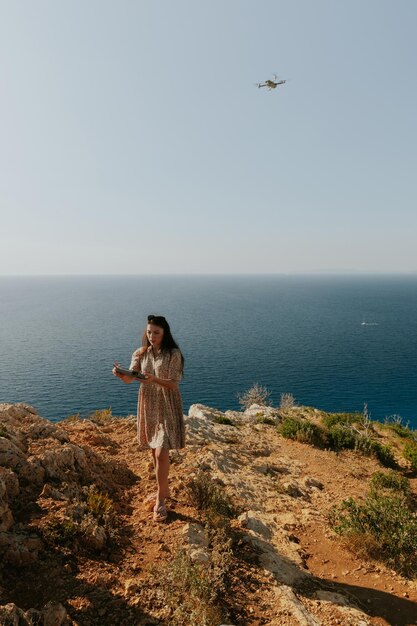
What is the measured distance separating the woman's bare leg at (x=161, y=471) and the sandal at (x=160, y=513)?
0.25 feet

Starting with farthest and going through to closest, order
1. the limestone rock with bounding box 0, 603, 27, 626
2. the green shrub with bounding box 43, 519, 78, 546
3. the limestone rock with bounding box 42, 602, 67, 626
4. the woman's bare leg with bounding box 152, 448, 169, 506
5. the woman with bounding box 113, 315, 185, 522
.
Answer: the woman's bare leg with bounding box 152, 448, 169, 506, the woman with bounding box 113, 315, 185, 522, the green shrub with bounding box 43, 519, 78, 546, the limestone rock with bounding box 42, 602, 67, 626, the limestone rock with bounding box 0, 603, 27, 626

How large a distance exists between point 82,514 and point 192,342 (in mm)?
95408

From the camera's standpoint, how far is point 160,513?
6.77m

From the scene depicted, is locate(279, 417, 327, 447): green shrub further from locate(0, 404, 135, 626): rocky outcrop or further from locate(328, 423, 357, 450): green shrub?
locate(0, 404, 135, 626): rocky outcrop

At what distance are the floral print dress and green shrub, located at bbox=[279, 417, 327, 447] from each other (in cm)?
1067

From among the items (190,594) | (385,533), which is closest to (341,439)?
(385,533)

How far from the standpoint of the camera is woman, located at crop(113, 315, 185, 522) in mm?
6551

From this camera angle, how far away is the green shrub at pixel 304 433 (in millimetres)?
15672

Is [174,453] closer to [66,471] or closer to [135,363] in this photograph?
[66,471]

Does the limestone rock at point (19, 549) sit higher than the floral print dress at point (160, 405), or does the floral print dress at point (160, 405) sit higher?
the floral print dress at point (160, 405)

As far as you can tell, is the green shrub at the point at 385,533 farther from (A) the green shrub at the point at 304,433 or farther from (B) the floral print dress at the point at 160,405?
(A) the green shrub at the point at 304,433

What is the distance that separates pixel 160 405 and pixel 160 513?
80.4 inches

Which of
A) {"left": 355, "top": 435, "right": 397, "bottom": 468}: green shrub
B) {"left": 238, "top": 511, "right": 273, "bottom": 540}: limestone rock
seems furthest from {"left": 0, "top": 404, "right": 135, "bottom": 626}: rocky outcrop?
{"left": 355, "top": 435, "right": 397, "bottom": 468}: green shrub

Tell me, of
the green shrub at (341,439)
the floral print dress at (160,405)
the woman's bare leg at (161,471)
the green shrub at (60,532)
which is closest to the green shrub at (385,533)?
the woman's bare leg at (161,471)
